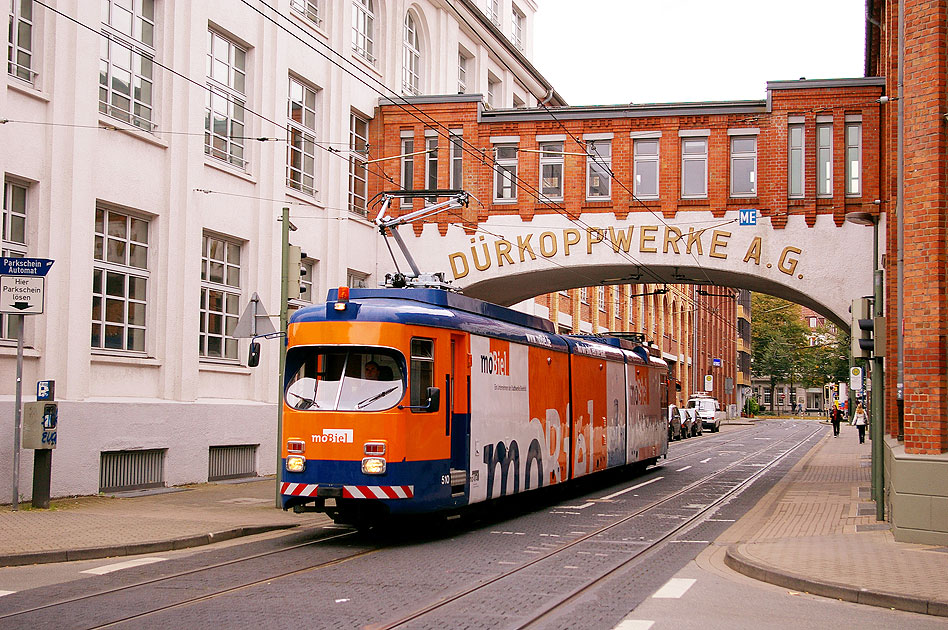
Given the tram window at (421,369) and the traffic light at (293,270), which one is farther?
the traffic light at (293,270)

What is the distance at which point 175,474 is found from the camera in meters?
20.4

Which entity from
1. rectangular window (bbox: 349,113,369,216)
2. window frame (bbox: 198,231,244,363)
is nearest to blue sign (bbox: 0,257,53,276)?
window frame (bbox: 198,231,244,363)

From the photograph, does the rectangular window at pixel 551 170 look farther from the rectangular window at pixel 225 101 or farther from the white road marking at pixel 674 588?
the white road marking at pixel 674 588

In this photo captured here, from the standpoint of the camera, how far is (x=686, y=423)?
52.0 m

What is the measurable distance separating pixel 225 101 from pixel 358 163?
6848mm

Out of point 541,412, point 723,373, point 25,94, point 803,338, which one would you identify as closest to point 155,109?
point 25,94

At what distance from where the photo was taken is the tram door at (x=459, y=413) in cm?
1401

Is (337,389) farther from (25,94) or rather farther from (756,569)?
(25,94)

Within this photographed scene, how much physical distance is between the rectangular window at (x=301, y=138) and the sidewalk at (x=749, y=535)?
26.9ft

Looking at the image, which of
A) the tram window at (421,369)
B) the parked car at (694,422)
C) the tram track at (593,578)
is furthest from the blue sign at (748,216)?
the parked car at (694,422)

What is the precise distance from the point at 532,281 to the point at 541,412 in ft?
45.6

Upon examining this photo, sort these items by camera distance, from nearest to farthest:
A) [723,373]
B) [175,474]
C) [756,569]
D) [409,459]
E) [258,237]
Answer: [756,569], [409,459], [175,474], [258,237], [723,373]

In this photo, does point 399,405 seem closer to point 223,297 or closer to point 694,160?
point 223,297

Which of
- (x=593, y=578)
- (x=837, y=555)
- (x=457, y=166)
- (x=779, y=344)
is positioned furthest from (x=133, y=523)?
(x=779, y=344)
